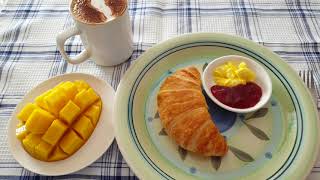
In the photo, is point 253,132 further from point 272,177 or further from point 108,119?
point 108,119

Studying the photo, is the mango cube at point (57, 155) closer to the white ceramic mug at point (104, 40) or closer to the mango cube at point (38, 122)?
the mango cube at point (38, 122)

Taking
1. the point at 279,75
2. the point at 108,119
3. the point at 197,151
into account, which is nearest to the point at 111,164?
the point at 108,119

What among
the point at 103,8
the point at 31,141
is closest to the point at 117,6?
the point at 103,8

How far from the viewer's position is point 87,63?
113 centimetres

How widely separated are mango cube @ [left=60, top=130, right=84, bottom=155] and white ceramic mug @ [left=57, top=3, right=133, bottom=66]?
0.98ft

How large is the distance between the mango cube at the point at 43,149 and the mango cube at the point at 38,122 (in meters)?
0.03

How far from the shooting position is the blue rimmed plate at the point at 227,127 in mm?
803

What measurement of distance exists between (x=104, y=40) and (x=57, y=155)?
1.27 ft

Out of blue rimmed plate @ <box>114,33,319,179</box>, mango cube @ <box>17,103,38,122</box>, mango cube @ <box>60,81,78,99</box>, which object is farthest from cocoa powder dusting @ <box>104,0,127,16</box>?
mango cube @ <box>17,103,38,122</box>

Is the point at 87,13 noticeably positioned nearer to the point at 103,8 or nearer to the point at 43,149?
the point at 103,8

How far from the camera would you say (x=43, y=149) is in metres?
0.80

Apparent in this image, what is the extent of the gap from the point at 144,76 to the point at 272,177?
1.56 feet

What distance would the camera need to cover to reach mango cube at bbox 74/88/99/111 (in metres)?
0.86

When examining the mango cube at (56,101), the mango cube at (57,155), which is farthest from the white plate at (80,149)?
the mango cube at (56,101)
